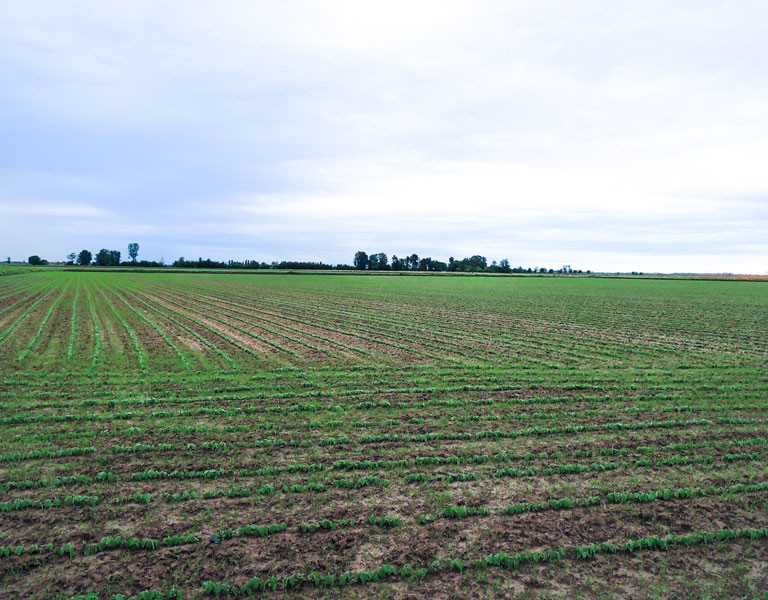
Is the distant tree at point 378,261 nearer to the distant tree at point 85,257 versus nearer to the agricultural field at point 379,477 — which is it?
the distant tree at point 85,257

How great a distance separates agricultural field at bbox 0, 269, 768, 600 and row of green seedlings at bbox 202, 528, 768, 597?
23mm

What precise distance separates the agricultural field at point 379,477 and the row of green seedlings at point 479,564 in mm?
23

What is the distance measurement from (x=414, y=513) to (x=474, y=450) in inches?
A: 90.9

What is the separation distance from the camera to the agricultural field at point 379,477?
4613 mm

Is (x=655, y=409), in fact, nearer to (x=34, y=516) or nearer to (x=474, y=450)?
(x=474, y=450)

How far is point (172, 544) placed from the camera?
5.04m

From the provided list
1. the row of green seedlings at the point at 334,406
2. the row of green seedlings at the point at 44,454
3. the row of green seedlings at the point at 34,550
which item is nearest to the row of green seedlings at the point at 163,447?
the row of green seedlings at the point at 44,454

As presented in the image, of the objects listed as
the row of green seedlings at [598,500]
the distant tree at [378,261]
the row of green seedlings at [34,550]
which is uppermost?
the distant tree at [378,261]

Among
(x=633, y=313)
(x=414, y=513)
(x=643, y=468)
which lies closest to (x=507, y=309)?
(x=633, y=313)

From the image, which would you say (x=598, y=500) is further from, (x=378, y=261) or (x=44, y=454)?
(x=378, y=261)

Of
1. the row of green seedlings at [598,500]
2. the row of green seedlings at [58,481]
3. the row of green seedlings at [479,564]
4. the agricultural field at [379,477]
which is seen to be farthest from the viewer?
the row of green seedlings at [58,481]

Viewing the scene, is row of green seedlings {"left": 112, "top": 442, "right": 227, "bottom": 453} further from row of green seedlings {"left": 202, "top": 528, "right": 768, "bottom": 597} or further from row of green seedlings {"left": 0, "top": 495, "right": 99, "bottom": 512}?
row of green seedlings {"left": 202, "top": 528, "right": 768, "bottom": 597}

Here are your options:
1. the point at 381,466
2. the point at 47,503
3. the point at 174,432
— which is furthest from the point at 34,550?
the point at 381,466

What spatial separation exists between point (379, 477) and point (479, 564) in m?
2.18
